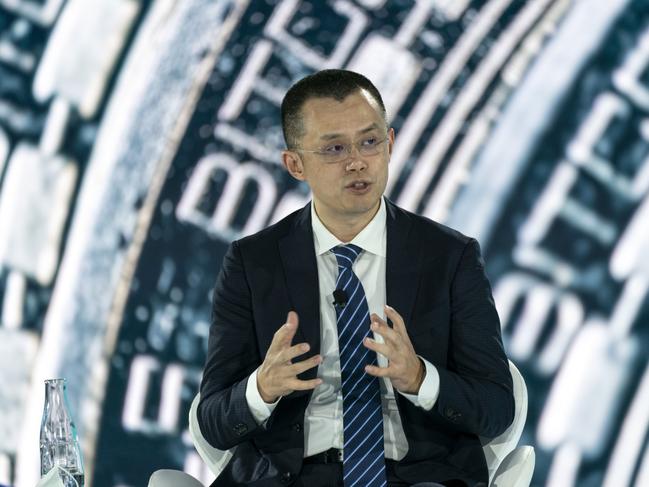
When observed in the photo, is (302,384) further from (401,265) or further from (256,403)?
(401,265)

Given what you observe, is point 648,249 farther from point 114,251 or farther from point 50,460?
point 50,460

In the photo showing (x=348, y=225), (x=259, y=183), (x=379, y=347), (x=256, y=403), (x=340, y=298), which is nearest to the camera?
(x=379, y=347)

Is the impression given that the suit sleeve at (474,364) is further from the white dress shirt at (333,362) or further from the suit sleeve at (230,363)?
the suit sleeve at (230,363)

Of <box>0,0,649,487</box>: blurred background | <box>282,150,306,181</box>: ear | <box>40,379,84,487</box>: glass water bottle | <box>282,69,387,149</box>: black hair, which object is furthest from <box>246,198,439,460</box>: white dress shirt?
<box>0,0,649,487</box>: blurred background

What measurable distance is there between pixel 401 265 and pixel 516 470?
0.49 metres

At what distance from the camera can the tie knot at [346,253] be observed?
222 centimetres

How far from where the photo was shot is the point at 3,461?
414cm

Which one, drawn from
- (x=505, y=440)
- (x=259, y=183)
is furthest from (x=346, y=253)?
(x=259, y=183)

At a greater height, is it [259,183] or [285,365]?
[259,183]

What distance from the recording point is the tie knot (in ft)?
7.29

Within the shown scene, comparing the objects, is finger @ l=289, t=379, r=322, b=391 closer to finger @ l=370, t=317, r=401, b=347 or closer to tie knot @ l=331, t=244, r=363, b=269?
finger @ l=370, t=317, r=401, b=347

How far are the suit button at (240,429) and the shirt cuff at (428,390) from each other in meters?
0.33

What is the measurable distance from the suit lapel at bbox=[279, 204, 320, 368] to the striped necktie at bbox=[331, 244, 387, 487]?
54mm

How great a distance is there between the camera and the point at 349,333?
A: 7.10 feet
